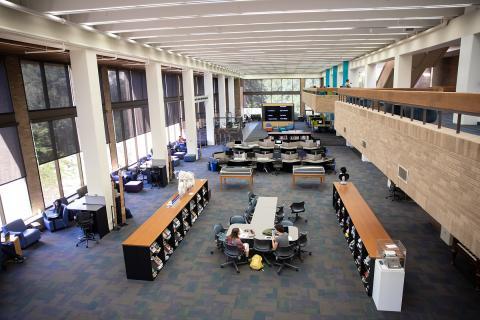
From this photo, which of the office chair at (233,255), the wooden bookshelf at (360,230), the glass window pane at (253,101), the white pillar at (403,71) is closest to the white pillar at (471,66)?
the wooden bookshelf at (360,230)

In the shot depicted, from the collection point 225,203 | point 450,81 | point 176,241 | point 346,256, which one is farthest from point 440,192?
point 450,81

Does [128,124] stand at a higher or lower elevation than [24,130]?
lower

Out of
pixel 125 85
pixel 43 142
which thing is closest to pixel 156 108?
pixel 125 85

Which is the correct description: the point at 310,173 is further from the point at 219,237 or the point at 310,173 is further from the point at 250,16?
the point at 250,16

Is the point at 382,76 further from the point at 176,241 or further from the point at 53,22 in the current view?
the point at 53,22

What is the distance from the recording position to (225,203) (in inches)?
527

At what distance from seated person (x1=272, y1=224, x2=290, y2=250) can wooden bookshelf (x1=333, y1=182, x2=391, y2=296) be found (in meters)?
1.80

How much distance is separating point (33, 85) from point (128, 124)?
7.06m

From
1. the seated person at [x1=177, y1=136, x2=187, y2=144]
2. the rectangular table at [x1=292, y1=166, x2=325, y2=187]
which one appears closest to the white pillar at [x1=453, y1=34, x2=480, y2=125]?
the rectangular table at [x1=292, y1=166, x2=325, y2=187]

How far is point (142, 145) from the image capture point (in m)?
20.4

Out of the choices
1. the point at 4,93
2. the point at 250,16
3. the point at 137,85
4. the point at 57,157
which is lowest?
the point at 57,157

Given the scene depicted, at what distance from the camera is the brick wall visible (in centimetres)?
349

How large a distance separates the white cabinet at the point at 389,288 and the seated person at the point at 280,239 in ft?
7.48

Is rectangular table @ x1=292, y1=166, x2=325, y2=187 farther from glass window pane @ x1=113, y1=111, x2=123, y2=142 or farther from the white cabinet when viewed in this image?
glass window pane @ x1=113, y1=111, x2=123, y2=142
